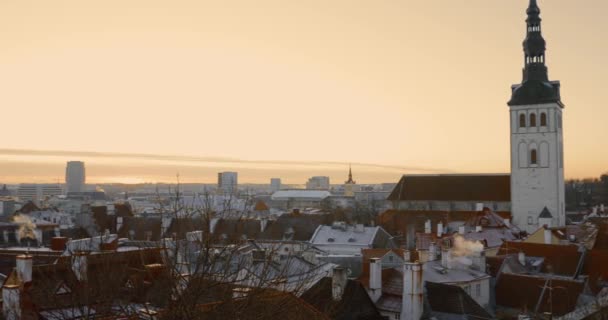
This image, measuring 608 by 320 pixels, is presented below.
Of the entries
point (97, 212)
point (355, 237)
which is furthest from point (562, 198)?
point (97, 212)

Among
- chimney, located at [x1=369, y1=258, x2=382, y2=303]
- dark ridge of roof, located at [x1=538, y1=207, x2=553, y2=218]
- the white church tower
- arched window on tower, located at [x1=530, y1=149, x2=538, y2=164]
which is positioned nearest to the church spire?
the white church tower

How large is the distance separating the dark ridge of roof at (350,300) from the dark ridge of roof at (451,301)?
314 cm

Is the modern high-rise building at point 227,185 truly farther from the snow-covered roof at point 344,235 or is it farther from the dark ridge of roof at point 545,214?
the dark ridge of roof at point 545,214

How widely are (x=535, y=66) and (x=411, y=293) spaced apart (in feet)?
175

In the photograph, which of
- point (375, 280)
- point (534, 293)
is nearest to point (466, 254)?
point (534, 293)

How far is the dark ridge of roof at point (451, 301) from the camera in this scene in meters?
28.5

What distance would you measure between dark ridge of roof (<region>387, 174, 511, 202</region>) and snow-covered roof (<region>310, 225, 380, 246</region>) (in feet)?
92.0

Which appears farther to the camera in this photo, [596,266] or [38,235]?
[38,235]

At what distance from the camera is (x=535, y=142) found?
248 feet

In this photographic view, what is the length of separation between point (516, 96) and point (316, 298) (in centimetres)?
5601

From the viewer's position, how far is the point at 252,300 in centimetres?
1379

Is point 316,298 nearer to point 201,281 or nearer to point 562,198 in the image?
point 201,281

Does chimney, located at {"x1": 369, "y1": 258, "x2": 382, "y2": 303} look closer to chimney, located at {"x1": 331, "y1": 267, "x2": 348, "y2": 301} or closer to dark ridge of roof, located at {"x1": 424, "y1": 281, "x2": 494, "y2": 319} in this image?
dark ridge of roof, located at {"x1": 424, "y1": 281, "x2": 494, "y2": 319}

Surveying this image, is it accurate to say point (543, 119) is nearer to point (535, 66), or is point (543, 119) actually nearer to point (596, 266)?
point (535, 66)
